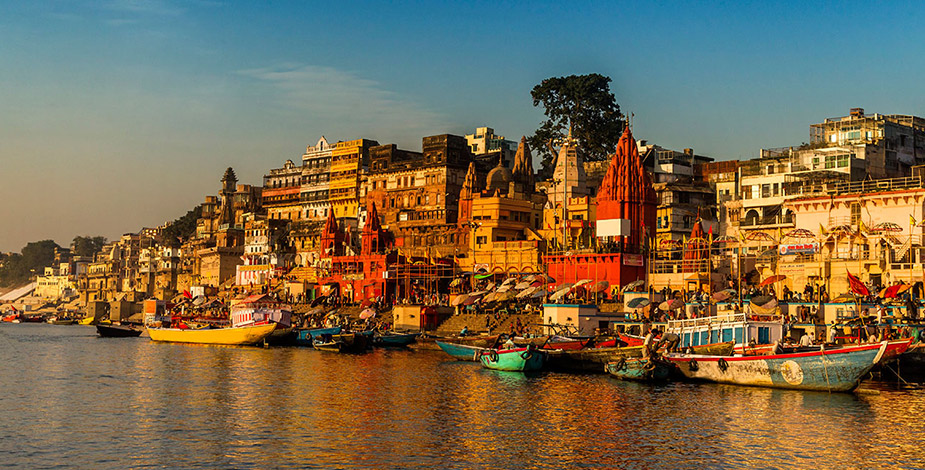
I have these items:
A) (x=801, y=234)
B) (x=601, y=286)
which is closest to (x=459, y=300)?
(x=601, y=286)

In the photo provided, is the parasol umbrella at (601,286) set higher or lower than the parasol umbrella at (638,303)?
higher

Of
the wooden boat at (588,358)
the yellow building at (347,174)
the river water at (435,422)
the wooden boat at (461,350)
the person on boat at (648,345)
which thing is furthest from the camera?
the yellow building at (347,174)

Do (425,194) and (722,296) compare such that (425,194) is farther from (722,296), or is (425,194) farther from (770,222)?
(722,296)

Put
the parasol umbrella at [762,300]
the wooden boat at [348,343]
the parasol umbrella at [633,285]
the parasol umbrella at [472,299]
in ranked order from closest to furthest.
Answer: the parasol umbrella at [762,300]
the wooden boat at [348,343]
the parasol umbrella at [633,285]
the parasol umbrella at [472,299]

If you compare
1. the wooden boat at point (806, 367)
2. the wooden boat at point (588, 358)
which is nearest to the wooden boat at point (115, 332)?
the wooden boat at point (588, 358)

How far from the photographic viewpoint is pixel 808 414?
117 feet

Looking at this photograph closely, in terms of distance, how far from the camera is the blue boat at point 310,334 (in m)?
70.1

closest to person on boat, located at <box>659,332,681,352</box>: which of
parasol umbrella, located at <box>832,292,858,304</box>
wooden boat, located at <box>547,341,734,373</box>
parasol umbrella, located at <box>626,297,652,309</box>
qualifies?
wooden boat, located at <box>547,341,734,373</box>

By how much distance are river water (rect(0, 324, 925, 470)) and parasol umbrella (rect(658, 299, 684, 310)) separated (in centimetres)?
1182

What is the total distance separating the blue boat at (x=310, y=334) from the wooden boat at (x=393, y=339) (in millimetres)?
2772

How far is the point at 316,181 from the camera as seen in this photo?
127875 mm

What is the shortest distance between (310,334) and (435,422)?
38.6m

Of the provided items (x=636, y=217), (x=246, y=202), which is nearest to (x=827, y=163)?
(x=636, y=217)

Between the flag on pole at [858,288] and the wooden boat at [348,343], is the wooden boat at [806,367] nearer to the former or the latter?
the flag on pole at [858,288]
